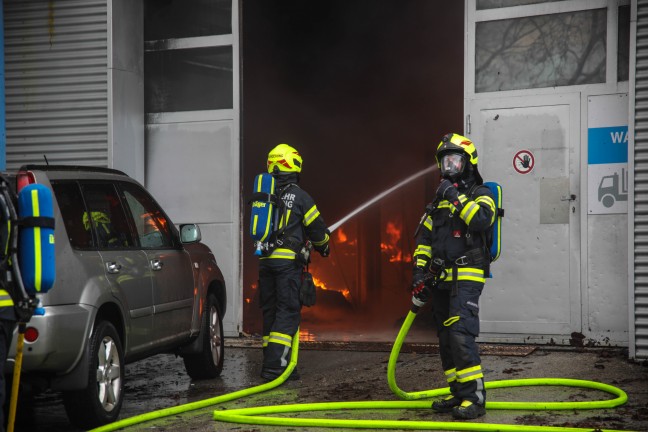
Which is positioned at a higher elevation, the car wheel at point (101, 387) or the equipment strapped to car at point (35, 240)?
the equipment strapped to car at point (35, 240)

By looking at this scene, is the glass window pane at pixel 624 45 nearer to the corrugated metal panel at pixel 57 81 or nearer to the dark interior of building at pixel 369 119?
the dark interior of building at pixel 369 119

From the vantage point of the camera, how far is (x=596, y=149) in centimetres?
1016

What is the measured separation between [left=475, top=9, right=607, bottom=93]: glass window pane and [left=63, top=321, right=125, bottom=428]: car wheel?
5.46m

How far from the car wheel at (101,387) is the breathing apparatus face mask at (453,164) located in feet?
8.56

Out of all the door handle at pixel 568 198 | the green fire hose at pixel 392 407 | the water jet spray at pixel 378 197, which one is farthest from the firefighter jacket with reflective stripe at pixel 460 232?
the water jet spray at pixel 378 197

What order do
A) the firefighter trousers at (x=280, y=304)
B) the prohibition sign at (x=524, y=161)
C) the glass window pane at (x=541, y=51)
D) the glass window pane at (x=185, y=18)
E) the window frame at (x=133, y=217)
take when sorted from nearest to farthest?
the window frame at (x=133, y=217) → the firefighter trousers at (x=280, y=304) → the glass window pane at (x=541, y=51) → the prohibition sign at (x=524, y=161) → the glass window pane at (x=185, y=18)

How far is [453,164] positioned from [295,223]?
219cm

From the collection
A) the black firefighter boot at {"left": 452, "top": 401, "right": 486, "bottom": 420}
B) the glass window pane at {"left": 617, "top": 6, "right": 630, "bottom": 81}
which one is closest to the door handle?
the glass window pane at {"left": 617, "top": 6, "right": 630, "bottom": 81}

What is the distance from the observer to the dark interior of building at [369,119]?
14.6 metres

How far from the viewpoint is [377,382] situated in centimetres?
849

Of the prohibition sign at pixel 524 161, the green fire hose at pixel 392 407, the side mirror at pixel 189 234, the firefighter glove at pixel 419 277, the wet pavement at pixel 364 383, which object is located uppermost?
the prohibition sign at pixel 524 161

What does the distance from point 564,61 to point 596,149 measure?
3.30 feet

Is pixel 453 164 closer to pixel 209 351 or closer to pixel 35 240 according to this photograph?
pixel 209 351

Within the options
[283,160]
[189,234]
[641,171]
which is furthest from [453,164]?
[641,171]
